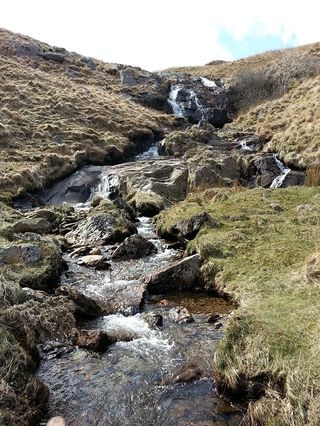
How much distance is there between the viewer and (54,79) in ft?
169

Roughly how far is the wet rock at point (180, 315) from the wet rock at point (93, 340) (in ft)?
5.94

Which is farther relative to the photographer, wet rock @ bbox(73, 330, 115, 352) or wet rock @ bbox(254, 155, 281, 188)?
wet rock @ bbox(254, 155, 281, 188)

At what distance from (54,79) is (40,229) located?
3725 cm

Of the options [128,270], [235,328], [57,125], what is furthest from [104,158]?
[235,328]

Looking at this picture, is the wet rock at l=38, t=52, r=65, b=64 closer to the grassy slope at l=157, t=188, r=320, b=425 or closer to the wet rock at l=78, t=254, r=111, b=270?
the grassy slope at l=157, t=188, r=320, b=425

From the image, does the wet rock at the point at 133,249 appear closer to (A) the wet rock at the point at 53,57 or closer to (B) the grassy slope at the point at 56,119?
(B) the grassy slope at the point at 56,119

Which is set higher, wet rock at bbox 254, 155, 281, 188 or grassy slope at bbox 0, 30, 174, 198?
grassy slope at bbox 0, 30, 174, 198

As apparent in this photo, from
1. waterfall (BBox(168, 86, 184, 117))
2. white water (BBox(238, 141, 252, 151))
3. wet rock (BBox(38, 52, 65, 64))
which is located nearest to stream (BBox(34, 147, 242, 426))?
white water (BBox(238, 141, 252, 151))

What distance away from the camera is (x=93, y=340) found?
372 inches

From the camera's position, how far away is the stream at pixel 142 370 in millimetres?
7285

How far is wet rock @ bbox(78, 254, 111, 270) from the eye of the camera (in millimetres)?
15047

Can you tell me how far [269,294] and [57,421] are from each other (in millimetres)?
5594

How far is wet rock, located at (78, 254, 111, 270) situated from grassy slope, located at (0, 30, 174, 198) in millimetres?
12824

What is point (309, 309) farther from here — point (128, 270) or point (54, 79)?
point (54, 79)
